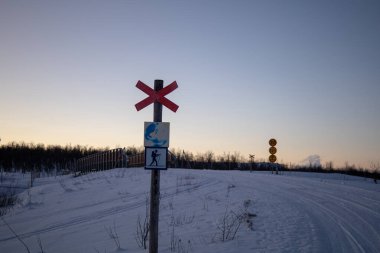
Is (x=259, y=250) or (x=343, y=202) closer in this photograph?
(x=259, y=250)

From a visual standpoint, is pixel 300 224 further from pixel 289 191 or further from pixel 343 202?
pixel 289 191

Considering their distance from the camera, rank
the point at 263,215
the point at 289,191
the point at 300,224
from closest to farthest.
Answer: the point at 300,224, the point at 263,215, the point at 289,191

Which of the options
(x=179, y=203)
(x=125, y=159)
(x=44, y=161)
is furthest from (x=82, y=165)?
(x=44, y=161)

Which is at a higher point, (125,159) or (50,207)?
(125,159)

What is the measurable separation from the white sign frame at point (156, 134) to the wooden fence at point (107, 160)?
26.0 meters

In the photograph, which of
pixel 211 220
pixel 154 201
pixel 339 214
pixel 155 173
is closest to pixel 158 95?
pixel 155 173

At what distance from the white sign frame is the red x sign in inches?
16.0

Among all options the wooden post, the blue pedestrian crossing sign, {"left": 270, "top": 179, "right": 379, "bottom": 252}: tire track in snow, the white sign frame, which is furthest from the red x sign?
{"left": 270, "top": 179, "right": 379, "bottom": 252}: tire track in snow

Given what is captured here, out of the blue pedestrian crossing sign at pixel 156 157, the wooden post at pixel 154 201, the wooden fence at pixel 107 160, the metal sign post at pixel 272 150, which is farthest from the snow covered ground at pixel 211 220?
the wooden fence at pixel 107 160

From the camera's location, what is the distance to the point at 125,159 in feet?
102

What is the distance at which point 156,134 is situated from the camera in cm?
547

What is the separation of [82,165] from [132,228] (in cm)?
4023

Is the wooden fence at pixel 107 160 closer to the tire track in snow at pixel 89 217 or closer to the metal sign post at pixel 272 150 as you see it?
the metal sign post at pixel 272 150

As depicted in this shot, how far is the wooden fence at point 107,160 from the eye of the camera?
105 feet
